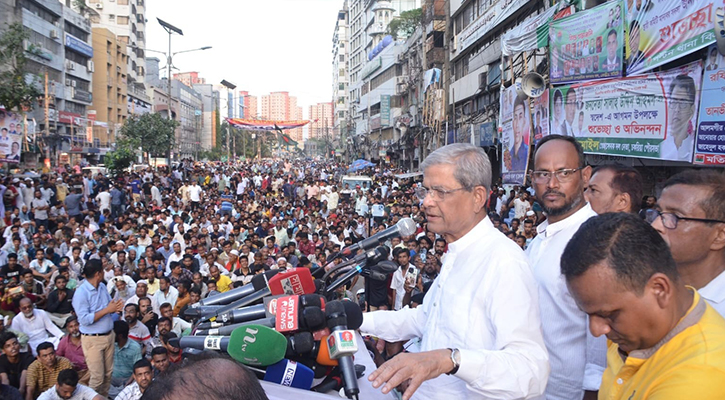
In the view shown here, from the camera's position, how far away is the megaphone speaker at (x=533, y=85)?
11664mm

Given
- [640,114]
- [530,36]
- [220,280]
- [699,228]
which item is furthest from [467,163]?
[530,36]

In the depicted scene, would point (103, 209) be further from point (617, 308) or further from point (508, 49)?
point (617, 308)

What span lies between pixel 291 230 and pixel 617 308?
11.7 metres

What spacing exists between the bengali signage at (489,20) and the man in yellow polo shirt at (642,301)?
18.3m

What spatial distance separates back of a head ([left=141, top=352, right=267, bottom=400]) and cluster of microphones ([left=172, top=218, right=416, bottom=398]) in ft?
3.03

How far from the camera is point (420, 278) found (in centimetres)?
730

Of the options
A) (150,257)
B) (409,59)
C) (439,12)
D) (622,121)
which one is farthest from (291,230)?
(409,59)

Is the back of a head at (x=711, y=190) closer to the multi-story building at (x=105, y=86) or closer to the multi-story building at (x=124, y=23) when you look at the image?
the multi-story building at (x=105, y=86)

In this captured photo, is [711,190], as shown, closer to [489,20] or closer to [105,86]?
[489,20]

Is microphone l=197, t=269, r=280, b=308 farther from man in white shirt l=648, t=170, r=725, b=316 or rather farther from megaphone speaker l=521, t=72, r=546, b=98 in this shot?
megaphone speaker l=521, t=72, r=546, b=98

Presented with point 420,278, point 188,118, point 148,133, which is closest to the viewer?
point 420,278

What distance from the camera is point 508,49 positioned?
A: 1471 centimetres

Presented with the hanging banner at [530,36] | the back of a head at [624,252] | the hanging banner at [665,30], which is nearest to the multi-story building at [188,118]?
the hanging banner at [530,36]

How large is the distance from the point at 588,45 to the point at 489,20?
12170 mm
